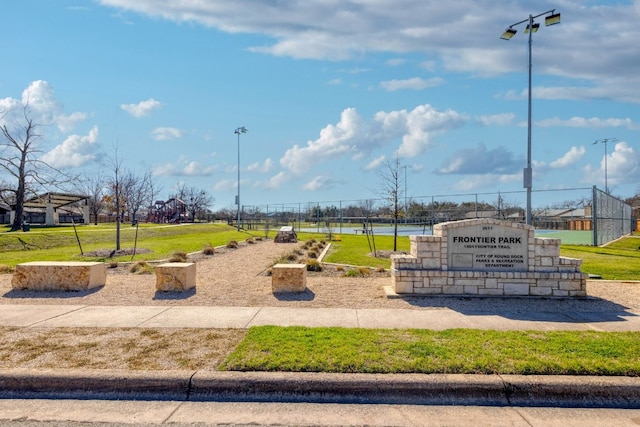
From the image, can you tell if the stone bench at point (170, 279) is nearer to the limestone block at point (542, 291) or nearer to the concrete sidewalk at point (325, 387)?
the concrete sidewalk at point (325, 387)

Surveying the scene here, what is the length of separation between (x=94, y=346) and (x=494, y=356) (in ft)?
16.3

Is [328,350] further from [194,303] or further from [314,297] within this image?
[194,303]

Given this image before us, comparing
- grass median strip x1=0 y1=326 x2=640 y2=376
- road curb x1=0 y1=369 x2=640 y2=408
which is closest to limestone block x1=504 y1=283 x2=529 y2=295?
grass median strip x1=0 y1=326 x2=640 y2=376

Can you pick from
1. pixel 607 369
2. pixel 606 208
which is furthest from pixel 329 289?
pixel 606 208

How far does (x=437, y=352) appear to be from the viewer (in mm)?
5449

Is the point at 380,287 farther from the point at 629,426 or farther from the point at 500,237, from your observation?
the point at 629,426

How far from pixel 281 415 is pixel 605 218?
25.3m

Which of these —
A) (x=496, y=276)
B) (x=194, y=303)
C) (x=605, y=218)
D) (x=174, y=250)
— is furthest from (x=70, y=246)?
(x=605, y=218)

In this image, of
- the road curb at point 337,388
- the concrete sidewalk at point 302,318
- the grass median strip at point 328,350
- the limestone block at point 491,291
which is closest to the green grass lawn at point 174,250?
the limestone block at point 491,291

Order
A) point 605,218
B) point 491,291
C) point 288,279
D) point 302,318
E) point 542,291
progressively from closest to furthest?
point 302,318
point 542,291
point 491,291
point 288,279
point 605,218

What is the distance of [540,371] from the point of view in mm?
4891

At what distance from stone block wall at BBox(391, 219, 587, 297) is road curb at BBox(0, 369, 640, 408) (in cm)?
461

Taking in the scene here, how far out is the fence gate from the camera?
2317 cm

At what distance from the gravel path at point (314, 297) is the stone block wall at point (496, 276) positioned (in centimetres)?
22
